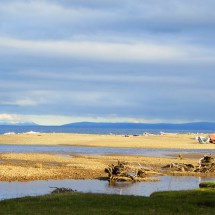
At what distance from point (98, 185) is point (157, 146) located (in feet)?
183

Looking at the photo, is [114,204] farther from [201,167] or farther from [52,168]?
[201,167]

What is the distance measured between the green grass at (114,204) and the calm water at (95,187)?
7.06 m

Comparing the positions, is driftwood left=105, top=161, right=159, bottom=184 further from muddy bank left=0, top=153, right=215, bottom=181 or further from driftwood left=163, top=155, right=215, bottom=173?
driftwood left=163, top=155, right=215, bottom=173

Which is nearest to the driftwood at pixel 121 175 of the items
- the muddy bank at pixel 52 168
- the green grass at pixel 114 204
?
the muddy bank at pixel 52 168

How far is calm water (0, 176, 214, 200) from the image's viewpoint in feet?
117

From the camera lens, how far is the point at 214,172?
167 ft

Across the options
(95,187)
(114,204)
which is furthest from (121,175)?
(114,204)

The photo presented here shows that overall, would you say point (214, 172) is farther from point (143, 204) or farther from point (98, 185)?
point (143, 204)

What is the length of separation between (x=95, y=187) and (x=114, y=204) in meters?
13.1

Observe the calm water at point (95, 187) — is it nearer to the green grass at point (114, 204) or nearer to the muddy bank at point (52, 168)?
the muddy bank at point (52, 168)

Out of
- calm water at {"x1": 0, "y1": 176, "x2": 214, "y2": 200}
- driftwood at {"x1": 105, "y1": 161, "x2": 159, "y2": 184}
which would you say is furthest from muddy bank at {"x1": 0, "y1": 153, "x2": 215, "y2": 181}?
Answer: calm water at {"x1": 0, "y1": 176, "x2": 214, "y2": 200}

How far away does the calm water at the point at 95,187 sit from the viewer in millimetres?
35525

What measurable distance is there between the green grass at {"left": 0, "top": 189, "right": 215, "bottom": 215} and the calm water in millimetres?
7056

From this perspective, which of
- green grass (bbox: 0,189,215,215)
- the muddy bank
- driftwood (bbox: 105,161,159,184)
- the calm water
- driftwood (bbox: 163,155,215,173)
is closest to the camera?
green grass (bbox: 0,189,215,215)
